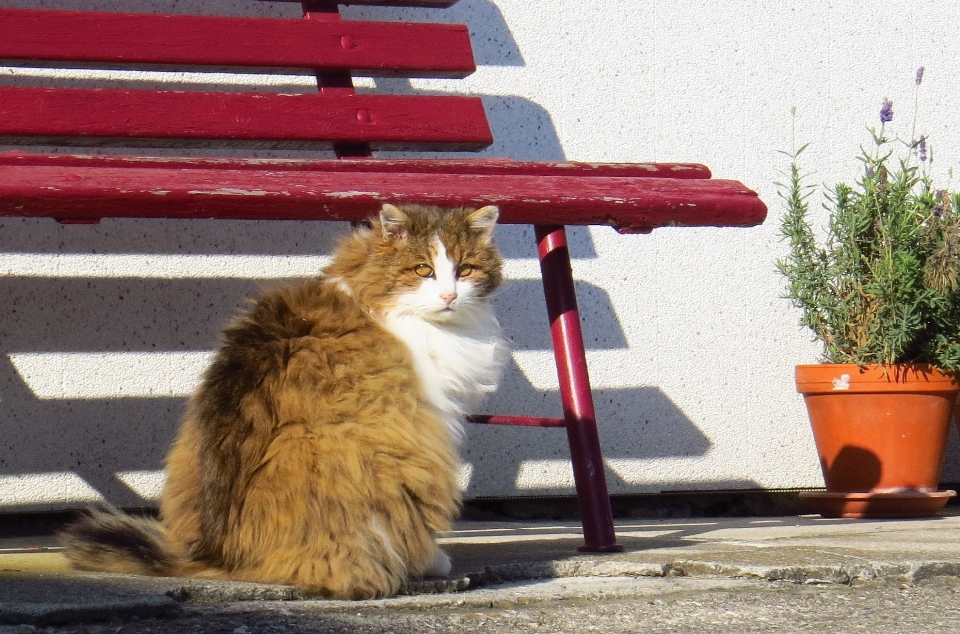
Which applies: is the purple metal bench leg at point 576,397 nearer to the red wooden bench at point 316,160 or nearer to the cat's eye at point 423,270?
the red wooden bench at point 316,160

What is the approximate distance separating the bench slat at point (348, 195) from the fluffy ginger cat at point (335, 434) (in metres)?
0.07

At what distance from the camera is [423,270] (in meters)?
2.12

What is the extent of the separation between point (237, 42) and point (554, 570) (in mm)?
1571

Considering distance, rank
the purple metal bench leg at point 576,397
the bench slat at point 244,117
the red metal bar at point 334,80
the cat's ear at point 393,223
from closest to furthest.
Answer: the cat's ear at point 393,223 → the purple metal bench leg at point 576,397 → the bench slat at point 244,117 → the red metal bar at point 334,80

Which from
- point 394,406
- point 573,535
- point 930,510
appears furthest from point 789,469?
point 394,406

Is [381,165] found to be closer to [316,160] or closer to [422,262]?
[316,160]

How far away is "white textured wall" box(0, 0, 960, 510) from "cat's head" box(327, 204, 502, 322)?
111 cm

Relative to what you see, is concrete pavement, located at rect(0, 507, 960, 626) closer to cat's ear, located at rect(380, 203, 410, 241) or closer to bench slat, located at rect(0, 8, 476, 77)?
cat's ear, located at rect(380, 203, 410, 241)

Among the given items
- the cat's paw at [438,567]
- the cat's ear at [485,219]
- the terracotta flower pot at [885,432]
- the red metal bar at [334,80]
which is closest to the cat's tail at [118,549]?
the cat's paw at [438,567]

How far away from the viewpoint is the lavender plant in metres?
3.23

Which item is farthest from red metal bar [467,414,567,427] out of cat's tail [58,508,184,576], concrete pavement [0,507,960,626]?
cat's tail [58,508,184,576]

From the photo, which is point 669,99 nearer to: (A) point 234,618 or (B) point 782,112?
(B) point 782,112

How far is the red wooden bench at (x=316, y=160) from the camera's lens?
1983 mm

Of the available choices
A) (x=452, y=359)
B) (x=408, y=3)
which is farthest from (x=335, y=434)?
(x=408, y=3)
